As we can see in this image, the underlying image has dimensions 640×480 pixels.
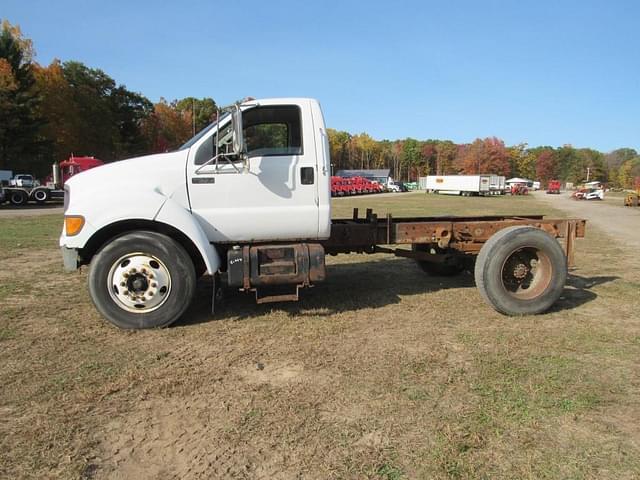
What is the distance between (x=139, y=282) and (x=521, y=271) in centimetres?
446

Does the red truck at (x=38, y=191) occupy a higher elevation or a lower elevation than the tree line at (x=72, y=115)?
lower

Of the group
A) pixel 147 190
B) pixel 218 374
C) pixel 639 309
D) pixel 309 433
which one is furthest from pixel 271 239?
pixel 639 309

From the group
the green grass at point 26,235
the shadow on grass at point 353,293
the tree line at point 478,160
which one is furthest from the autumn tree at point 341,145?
the shadow on grass at point 353,293

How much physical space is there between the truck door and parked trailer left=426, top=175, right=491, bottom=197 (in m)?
61.3

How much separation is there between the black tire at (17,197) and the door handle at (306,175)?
95.9ft

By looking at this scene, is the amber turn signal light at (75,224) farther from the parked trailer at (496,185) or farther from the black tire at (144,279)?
the parked trailer at (496,185)

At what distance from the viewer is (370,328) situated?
16.8 feet

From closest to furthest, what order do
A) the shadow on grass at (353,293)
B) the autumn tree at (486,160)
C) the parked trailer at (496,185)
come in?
the shadow on grass at (353,293) < the parked trailer at (496,185) < the autumn tree at (486,160)

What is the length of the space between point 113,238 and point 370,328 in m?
2.91

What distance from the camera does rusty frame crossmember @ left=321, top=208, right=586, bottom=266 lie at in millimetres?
6039

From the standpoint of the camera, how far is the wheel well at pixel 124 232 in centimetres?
505

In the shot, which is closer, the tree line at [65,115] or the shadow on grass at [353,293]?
the shadow on grass at [353,293]

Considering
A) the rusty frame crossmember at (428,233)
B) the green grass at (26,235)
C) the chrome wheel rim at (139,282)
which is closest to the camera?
the chrome wheel rim at (139,282)

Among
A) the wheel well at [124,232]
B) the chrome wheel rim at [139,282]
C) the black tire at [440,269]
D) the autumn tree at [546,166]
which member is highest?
the autumn tree at [546,166]
